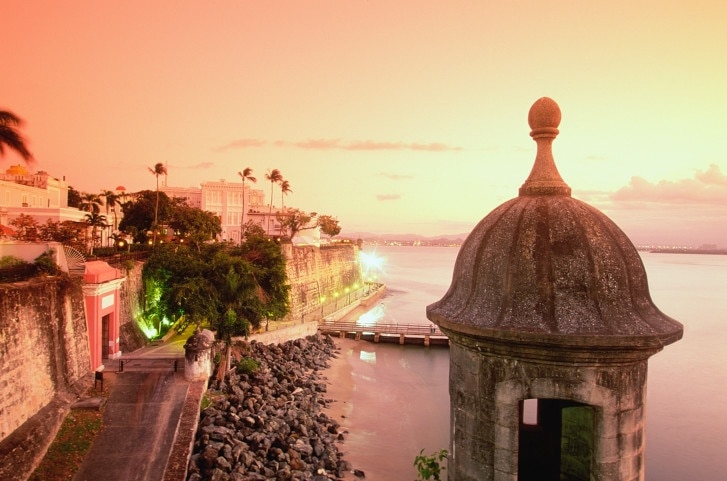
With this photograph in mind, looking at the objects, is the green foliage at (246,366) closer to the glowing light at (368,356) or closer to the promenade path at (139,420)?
the promenade path at (139,420)

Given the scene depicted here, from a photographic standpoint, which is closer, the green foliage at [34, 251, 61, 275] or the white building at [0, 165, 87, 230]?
the green foliage at [34, 251, 61, 275]

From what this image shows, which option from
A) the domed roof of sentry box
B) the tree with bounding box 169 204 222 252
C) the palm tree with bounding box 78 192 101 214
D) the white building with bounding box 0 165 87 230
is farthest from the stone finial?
the palm tree with bounding box 78 192 101 214

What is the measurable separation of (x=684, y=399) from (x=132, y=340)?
29.4 meters

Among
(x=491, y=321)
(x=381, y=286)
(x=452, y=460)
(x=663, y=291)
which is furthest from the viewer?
(x=663, y=291)

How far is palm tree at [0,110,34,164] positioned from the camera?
15609mm

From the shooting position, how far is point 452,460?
3.98 m

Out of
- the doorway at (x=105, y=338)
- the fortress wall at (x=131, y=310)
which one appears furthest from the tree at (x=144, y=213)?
the doorway at (x=105, y=338)

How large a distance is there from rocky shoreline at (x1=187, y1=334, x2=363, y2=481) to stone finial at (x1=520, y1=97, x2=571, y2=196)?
37.8 ft

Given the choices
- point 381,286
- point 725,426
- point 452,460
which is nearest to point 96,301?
point 452,460

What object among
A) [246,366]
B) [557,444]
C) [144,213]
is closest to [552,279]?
[557,444]

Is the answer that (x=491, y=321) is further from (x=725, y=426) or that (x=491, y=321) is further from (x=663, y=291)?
(x=663, y=291)

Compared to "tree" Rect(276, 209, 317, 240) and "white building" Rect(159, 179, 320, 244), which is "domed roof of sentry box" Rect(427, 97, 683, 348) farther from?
"white building" Rect(159, 179, 320, 244)

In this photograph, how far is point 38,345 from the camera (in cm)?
1313

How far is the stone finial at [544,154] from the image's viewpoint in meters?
4.00
